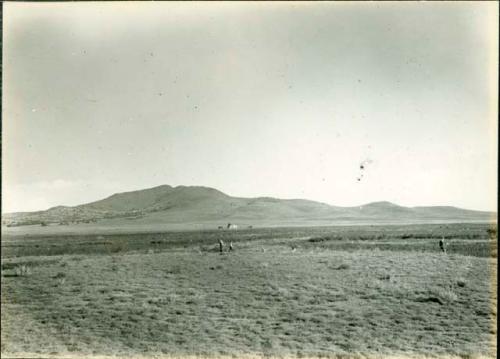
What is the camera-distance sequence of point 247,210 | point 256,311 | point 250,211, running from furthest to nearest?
1. point 247,210
2. point 250,211
3. point 256,311

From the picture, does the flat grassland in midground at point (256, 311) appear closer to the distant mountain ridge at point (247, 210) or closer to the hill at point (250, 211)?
the hill at point (250, 211)

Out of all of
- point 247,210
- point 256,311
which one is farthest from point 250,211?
point 256,311

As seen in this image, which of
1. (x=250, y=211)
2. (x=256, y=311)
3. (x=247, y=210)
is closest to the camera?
(x=256, y=311)

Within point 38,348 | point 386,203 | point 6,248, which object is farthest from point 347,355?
point 386,203

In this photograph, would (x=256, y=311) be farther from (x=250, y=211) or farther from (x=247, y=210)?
(x=247, y=210)

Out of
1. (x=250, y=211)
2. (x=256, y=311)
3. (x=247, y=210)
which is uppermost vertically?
(x=247, y=210)

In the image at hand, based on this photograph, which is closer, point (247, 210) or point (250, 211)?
point (250, 211)

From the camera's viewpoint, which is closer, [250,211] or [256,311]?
[256,311]

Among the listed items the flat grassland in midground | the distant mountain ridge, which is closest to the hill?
the distant mountain ridge

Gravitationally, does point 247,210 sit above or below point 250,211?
above
